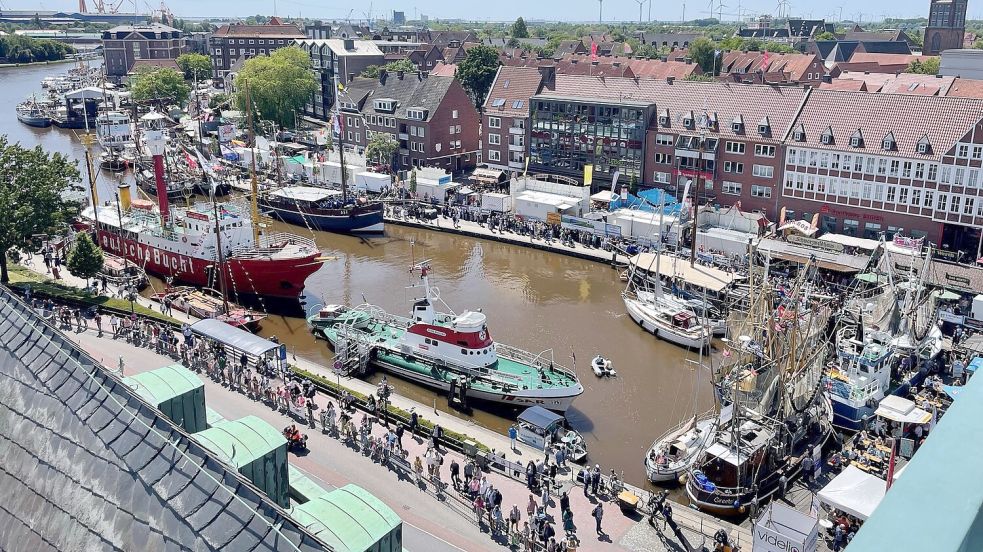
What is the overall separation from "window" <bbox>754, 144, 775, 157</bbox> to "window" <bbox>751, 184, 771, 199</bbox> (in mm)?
2357

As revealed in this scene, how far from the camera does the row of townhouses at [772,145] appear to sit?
53.1m

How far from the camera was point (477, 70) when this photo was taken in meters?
105

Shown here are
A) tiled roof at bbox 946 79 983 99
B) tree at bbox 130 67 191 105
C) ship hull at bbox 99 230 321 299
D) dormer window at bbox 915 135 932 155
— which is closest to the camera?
ship hull at bbox 99 230 321 299

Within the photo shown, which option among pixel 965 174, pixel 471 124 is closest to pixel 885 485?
pixel 965 174

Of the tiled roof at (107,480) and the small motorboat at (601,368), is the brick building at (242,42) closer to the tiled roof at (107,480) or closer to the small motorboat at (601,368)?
the small motorboat at (601,368)

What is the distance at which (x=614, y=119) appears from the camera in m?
67.5

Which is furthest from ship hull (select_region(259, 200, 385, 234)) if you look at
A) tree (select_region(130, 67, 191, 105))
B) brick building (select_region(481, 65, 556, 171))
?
tree (select_region(130, 67, 191, 105))

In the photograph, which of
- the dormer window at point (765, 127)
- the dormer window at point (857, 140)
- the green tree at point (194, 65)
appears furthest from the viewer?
the green tree at point (194, 65)

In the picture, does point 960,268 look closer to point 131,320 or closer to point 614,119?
point 614,119

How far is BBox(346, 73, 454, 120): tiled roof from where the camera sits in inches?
3260

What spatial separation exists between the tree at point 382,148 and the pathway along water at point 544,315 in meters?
15.9

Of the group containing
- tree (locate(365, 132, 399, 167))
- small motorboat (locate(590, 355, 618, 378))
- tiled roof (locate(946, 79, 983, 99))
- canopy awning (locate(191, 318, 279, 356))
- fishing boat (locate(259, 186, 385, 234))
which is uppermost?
tiled roof (locate(946, 79, 983, 99))

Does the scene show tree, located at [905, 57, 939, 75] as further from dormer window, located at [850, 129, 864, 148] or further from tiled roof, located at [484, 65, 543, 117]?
dormer window, located at [850, 129, 864, 148]

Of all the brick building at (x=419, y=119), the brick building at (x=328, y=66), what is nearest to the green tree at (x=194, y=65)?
the brick building at (x=328, y=66)
